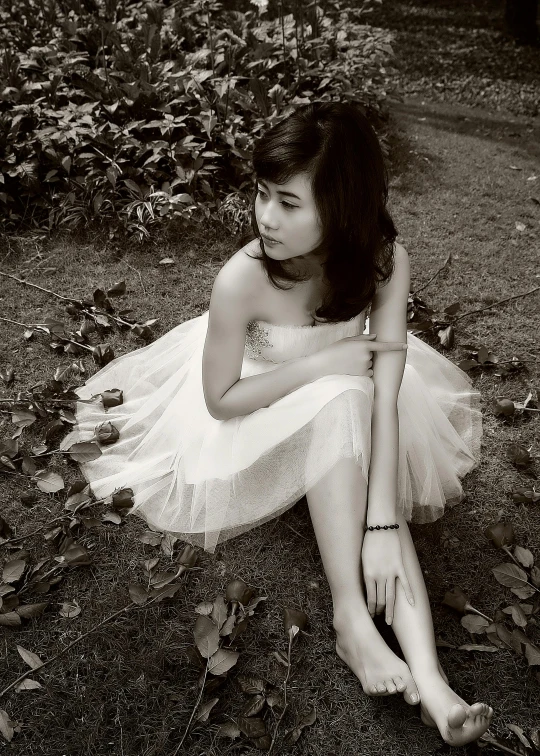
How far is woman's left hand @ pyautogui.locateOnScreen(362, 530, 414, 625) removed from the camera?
195 cm

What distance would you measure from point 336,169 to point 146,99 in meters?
3.05

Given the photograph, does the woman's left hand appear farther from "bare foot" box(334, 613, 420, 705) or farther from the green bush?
the green bush

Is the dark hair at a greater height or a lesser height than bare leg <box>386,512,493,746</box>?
greater

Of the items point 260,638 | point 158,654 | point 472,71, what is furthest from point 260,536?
point 472,71

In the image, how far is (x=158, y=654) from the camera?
81.0 inches

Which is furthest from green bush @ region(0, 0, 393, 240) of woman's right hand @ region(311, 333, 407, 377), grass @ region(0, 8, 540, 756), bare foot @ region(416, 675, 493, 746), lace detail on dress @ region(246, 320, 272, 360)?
bare foot @ region(416, 675, 493, 746)

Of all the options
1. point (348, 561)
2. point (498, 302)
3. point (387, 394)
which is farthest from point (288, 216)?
point (498, 302)

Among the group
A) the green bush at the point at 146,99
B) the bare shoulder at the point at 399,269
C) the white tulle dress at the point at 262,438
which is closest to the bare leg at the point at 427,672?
the white tulle dress at the point at 262,438

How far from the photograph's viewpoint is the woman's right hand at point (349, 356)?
218 cm

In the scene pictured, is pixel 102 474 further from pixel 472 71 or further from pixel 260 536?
pixel 472 71

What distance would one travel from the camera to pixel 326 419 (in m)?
2.07

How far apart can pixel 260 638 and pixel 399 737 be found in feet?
1.60

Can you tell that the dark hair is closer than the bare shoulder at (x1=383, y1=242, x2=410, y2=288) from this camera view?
Yes

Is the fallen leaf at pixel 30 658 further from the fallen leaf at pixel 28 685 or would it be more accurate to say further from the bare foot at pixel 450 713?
the bare foot at pixel 450 713
